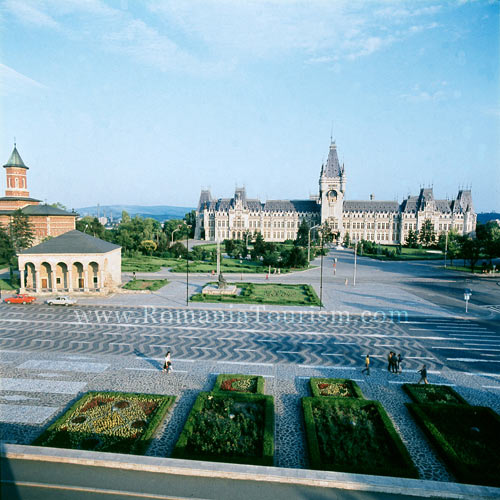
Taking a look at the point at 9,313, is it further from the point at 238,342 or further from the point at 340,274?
the point at 340,274

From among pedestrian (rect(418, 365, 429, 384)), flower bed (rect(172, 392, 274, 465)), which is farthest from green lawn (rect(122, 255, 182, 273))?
pedestrian (rect(418, 365, 429, 384))

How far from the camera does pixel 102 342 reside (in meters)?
26.6

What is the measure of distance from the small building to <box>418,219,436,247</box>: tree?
87.7 m

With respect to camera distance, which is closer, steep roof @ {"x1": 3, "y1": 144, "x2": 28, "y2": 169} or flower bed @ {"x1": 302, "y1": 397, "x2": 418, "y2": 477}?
flower bed @ {"x1": 302, "y1": 397, "x2": 418, "y2": 477}

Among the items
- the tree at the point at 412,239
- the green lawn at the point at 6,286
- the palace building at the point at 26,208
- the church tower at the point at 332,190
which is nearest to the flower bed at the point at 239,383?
the green lawn at the point at 6,286

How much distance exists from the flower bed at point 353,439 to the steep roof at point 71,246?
108 ft

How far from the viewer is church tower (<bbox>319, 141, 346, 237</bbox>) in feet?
379

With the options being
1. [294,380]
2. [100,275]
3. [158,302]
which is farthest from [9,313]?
[294,380]

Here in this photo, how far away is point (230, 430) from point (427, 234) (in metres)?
101

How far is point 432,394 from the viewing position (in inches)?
749

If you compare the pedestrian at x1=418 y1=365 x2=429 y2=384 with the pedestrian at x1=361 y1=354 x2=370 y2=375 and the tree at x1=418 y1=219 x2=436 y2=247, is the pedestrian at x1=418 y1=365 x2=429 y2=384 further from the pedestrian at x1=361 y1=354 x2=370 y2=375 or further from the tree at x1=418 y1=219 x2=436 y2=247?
the tree at x1=418 y1=219 x2=436 y2=247

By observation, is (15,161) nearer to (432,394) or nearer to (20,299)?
(20,299)

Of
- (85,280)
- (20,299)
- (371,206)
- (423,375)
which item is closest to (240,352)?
(423,375)

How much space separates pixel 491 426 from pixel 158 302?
30030 mm
